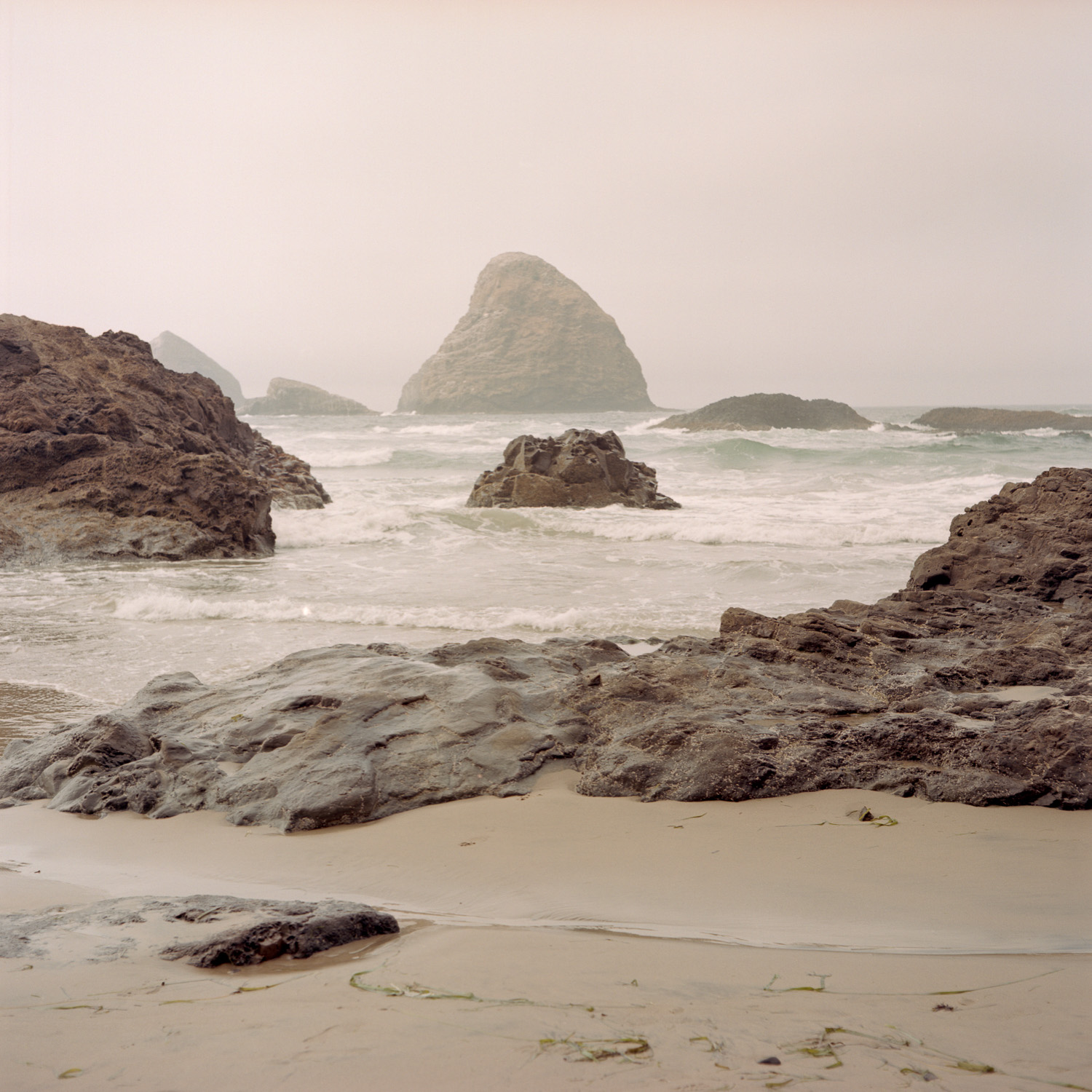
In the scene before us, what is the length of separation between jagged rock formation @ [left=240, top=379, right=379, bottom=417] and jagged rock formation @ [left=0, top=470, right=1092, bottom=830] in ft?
268

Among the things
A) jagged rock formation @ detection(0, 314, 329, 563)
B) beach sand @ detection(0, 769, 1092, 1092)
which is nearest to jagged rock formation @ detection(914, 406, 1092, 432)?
jagged rock formation @ detection(0, 314, 329, 563)

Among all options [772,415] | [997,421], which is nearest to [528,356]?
[772,415]

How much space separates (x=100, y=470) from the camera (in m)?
11.7

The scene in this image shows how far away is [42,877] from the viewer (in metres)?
2.49

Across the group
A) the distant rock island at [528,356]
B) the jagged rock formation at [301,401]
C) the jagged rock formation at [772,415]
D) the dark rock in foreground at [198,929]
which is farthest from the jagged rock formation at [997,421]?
the jagged rock formation at [301,401]

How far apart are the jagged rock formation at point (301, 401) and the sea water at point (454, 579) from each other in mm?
64001

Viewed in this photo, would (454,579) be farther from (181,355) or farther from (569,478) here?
(181,355)

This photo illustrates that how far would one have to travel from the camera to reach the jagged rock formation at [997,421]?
1855 inches

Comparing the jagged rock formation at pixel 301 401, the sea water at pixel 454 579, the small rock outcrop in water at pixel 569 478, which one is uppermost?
the jagged rock formation at pixel 301 401

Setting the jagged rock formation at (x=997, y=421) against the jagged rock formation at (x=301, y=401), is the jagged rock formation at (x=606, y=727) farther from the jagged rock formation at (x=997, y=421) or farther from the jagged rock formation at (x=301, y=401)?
the jagged rock formation at (x=301, y=401)

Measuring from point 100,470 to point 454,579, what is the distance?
5810 millimetres

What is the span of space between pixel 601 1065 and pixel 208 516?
11.5 m

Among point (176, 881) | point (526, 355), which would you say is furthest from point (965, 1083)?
point (526, 355)

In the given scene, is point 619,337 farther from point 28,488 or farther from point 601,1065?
point 601,1065
